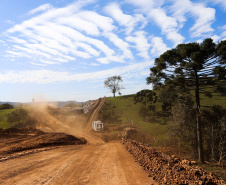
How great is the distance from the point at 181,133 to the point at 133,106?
42.1m

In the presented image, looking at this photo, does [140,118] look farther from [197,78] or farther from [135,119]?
[197,78]

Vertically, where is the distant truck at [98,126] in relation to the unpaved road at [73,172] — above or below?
below

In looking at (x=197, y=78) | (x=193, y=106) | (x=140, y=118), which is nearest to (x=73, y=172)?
(x=197, y=78)

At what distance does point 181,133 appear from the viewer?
1175 inches

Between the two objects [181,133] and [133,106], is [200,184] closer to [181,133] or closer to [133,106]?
[181,133]

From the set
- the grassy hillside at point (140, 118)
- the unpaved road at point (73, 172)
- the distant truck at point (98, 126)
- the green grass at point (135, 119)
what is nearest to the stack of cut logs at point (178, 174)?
the unpaved road at point (73, 172)

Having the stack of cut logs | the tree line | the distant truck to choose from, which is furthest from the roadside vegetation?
the stack of cut logs

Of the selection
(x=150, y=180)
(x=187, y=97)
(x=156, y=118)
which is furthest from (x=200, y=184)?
(x=156, y=118)

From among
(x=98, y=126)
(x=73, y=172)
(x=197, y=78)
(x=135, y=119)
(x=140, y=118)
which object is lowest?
(x=98, y=126)

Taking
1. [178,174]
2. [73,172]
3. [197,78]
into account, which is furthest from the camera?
[197,78]

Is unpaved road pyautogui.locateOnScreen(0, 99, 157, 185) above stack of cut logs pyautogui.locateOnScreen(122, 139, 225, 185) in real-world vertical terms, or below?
below

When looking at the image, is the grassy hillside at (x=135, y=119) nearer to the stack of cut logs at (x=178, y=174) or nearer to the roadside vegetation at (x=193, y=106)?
the roadside vegetation at (x=193, y=106)

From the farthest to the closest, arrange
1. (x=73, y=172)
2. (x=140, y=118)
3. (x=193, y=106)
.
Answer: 1. (x=140, y=118)
2. (x=193, y=106)
3. (x=73, y=172)

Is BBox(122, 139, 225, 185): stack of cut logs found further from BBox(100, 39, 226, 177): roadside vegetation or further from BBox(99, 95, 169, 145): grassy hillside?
BBox(99, 95, 169, 145): grassy hillside
